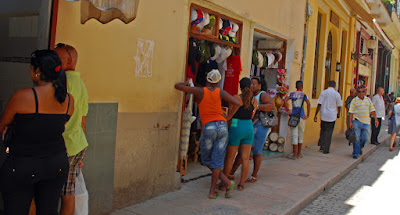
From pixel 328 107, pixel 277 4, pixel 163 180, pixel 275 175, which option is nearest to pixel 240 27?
pixel 277 4

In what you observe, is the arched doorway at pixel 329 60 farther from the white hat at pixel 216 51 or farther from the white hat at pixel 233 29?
the white hat at pixel 216 51

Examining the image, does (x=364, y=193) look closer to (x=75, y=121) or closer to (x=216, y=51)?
(x=216, y=51)

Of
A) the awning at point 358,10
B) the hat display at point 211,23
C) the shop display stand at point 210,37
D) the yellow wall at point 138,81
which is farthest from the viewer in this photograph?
the awning at point 358,10

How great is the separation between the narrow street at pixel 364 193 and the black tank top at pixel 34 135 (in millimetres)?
3865

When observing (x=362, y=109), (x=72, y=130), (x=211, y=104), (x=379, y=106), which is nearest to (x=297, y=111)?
(x=362, y=109)

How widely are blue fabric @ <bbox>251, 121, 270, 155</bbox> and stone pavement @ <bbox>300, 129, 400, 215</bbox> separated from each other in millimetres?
1181

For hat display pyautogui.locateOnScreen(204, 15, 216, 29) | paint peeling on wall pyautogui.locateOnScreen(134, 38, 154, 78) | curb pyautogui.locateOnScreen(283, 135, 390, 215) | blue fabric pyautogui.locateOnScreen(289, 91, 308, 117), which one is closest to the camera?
paint peeling on wall pyautogui.locateOnScreen(134, 38, 154, 78)

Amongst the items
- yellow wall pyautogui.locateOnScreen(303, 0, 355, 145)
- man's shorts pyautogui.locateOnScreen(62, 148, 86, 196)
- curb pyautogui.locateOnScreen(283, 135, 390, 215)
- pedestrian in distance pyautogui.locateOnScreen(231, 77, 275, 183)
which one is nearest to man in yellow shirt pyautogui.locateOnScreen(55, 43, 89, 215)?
man's shorts pyautogui.locateOnScreen(62, 148, 86, 196)

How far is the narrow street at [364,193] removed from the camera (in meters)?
5.68

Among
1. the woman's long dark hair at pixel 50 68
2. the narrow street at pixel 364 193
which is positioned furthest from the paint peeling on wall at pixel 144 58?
the narrow street at pixel 364 193

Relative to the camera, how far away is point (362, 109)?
31.7ft

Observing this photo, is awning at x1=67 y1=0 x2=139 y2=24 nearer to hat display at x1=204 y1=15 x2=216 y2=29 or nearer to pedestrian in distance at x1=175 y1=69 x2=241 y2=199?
pedestrian in distance at x1=175 y1=69 x2=241 y2=199

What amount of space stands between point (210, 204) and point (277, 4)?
17.2 feet

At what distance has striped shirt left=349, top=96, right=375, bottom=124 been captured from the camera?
9.64 metres
